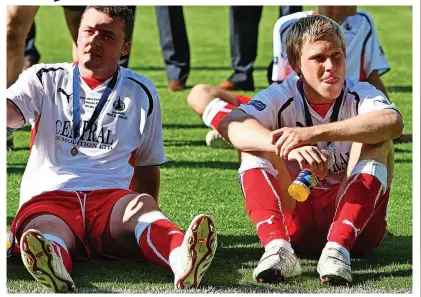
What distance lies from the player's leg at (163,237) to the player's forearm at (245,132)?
1.67ft

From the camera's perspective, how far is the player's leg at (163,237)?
461 cm

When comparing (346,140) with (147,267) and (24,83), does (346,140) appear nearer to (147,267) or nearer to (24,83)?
(147,267)

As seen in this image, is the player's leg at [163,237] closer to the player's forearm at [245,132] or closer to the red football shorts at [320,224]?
the player's forearm at [245,132]

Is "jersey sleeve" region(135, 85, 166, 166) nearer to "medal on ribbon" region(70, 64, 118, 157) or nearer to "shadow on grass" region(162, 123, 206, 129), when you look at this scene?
"medal on ribbon" region(70, 64, 118, 157)

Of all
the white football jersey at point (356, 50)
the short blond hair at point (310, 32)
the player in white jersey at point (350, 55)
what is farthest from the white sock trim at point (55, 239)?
the white football jersey at point (356, 50)

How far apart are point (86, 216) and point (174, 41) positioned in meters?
7.91

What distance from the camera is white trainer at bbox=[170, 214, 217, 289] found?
15.1 ft

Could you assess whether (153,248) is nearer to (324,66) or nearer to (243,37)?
(324,66)

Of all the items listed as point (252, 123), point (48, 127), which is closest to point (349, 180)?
point (252, 123)

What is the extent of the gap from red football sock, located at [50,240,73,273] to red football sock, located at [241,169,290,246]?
88 cm

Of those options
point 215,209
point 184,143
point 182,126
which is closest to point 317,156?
point 215,209

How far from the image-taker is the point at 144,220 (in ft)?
16.7

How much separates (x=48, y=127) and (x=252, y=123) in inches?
40.3

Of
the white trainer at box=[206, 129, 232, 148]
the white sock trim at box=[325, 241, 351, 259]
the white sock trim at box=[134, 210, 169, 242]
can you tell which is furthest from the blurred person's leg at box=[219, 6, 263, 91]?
the white sock trim at box=[325, 241, 351, 259]
